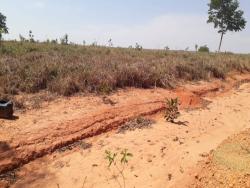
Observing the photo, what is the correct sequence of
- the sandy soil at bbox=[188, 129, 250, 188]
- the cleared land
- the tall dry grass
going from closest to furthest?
the sandy soil at bbox=[188, 129, 250, 188] < the cleared land < the tall dry grass

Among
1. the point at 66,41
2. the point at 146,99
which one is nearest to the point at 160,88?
the point at 146,99

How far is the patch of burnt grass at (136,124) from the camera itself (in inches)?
262

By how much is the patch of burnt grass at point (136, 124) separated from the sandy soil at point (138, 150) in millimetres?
132

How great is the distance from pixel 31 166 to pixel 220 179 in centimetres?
271

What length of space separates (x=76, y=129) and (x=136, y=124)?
128 centimetres

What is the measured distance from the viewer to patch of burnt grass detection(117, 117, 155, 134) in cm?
664

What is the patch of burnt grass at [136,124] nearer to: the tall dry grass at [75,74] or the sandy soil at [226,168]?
the tall dry grass at [75,74]

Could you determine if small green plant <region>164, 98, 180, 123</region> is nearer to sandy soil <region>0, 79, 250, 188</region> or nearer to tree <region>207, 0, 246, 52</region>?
sandy soil <region>0, 79, 250, 188</region>

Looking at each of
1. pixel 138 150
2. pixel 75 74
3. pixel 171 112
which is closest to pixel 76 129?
pixel 138 150

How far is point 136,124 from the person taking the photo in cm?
689

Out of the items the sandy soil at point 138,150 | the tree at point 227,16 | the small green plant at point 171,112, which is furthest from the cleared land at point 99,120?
the tree at point 227,16

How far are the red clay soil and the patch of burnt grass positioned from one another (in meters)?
0.13

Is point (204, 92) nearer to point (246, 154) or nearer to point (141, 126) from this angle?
point (141, 126)

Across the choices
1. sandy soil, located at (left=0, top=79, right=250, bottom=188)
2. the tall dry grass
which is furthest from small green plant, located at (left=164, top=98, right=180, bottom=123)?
the tall dry grass
